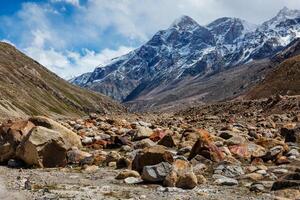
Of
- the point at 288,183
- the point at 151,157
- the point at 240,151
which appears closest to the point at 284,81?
the point at 240,151

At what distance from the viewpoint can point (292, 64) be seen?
508 ft

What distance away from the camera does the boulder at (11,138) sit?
35781mm

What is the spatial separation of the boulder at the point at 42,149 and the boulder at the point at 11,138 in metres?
0.97

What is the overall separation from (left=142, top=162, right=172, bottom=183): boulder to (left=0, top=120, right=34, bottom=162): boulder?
10962 mm

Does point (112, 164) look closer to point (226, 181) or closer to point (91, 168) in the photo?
point (91, 168)

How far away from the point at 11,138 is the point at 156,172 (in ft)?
41.7

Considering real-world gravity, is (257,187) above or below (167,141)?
below

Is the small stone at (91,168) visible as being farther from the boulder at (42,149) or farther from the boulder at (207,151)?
the boulder at (207,151)

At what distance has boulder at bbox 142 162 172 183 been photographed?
2772 cm

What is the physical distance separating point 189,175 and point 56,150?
1129cm

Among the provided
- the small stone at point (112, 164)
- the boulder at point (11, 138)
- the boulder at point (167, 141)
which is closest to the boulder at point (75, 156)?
the small stone at point (112, 164)

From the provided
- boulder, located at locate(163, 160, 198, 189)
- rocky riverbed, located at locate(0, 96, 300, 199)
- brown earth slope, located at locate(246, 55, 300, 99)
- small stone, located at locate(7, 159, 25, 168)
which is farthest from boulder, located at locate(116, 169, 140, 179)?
brown earth slope, located at locate(246, 55, 300, 99)

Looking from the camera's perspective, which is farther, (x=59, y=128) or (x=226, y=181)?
(x=59, y=128)

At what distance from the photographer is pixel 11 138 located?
3616 centimetres
